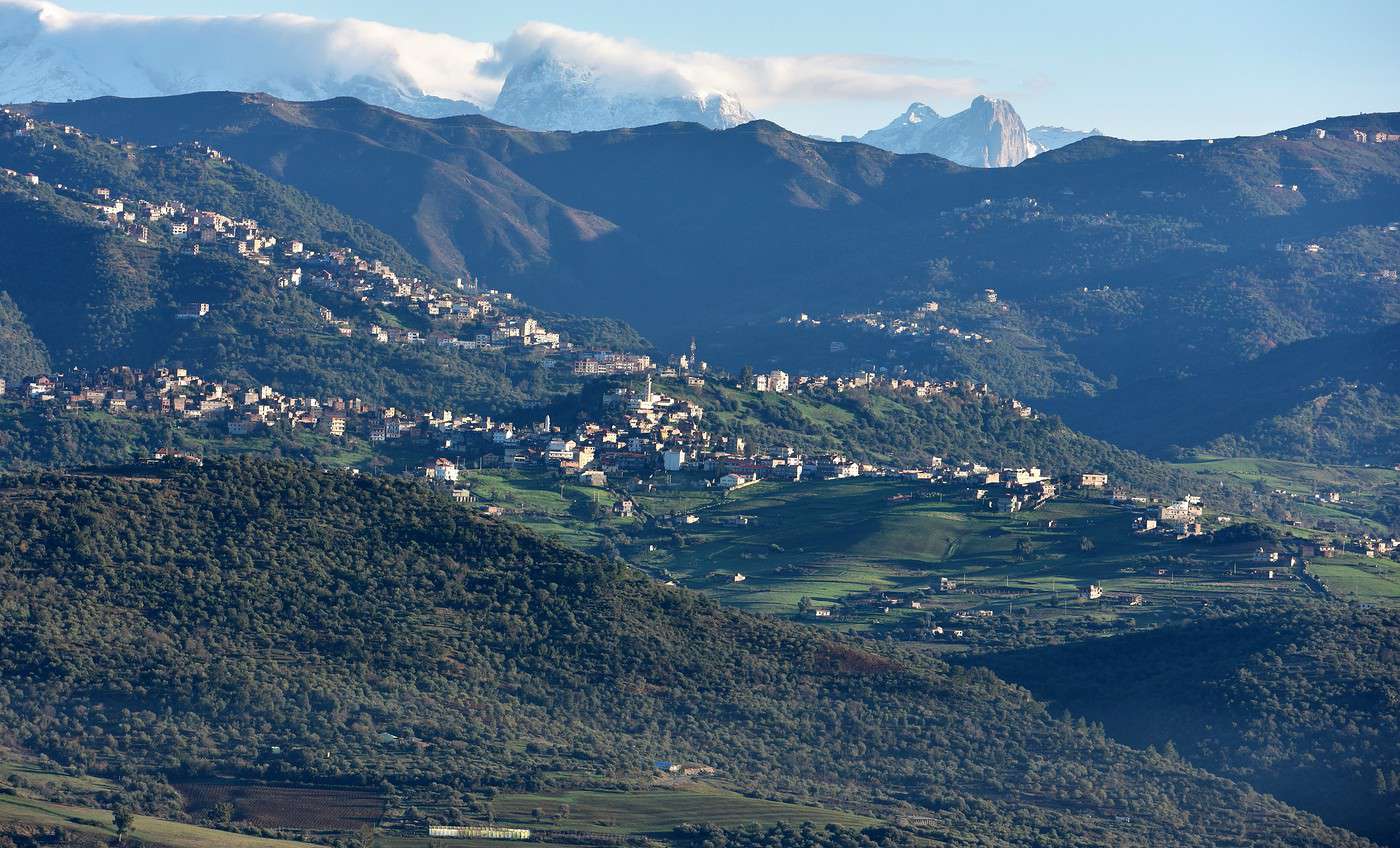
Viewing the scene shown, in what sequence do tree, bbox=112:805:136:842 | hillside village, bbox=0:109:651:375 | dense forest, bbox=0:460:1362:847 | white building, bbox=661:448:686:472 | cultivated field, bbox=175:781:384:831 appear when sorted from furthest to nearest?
hillside village, bbox=0:109:651:375 → white building, bbox=661:448:686:472 → dense forest, bbox=0:460:1362:847 → cultivated field, bbox=175:781:384:831 → tree, bbox=112:805:136:842

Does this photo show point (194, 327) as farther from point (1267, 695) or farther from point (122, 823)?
point (122, 823)

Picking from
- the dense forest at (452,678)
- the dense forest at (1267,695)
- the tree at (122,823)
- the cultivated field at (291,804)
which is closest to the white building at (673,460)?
the dense forest at (1267,695)

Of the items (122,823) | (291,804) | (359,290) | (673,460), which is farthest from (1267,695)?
(359,290)

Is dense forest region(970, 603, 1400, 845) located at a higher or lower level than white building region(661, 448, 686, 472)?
lower

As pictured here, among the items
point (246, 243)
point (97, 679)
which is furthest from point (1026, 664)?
point (246, 243)

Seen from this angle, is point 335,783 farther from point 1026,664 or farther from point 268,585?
point 1026,664

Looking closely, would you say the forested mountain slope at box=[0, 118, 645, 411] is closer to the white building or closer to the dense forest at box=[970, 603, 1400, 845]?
the white building

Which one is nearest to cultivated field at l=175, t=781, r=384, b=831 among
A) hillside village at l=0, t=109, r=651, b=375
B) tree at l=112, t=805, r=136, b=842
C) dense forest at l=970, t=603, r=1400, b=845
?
tree at l=112, t=805, r=136, b=842
